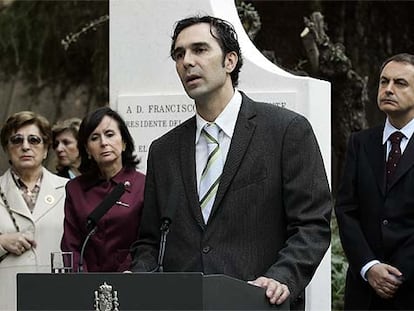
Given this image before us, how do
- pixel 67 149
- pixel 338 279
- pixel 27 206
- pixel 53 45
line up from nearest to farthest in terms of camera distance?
1. pixel 27 206
2. pixel 67 149
3. pixel 338 279
4. pixel 53 45

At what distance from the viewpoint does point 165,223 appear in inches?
192

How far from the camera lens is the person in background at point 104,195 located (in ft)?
21.1

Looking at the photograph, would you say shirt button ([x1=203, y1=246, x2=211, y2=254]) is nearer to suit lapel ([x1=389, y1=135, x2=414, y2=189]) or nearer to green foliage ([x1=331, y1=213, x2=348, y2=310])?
suit lapel ([x1=389, y1=135, x2=414, y2=189])

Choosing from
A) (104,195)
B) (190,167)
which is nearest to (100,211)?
(190,167)

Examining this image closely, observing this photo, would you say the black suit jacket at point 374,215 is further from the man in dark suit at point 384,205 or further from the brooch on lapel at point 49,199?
the brooch on lapel at point 49,199

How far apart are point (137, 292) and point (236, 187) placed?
81 centimetres

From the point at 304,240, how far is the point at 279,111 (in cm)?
60

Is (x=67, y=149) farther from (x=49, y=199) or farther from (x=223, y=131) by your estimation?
(x=223, y=131)

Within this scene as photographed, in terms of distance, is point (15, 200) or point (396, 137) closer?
point (396, 137)

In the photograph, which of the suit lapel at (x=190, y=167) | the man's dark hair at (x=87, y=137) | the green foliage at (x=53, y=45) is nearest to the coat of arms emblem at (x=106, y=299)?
the suit lapel at (x=190, y=167)

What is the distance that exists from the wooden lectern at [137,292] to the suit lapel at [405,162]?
1.93 m

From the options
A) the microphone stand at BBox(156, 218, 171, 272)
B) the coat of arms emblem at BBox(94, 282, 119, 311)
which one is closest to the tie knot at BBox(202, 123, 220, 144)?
the microphone stand at BBox(156, 218, 171, 272)

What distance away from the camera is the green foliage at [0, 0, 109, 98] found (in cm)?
1305

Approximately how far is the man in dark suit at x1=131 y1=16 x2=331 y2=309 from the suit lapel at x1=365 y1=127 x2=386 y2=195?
1434 millimetres
